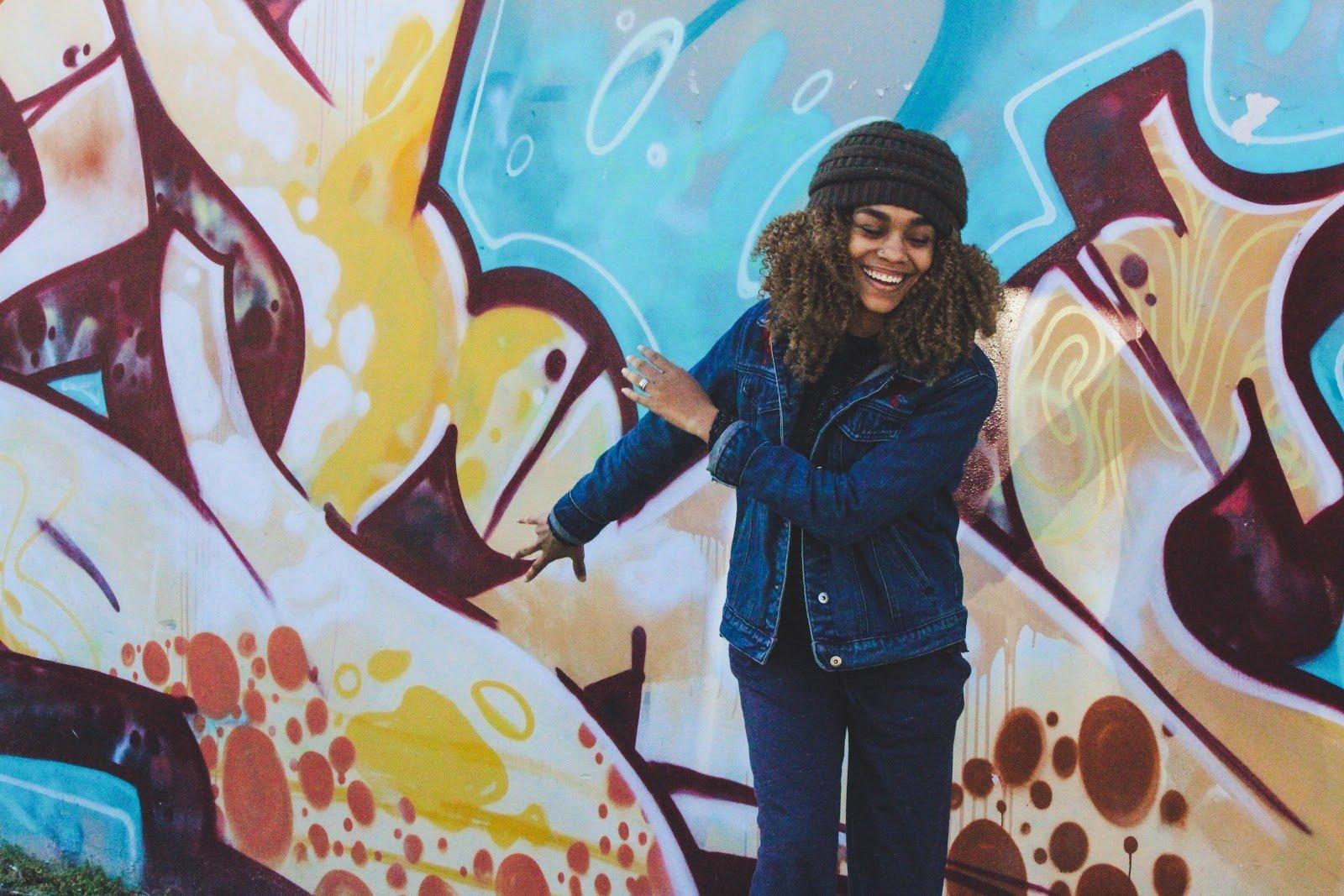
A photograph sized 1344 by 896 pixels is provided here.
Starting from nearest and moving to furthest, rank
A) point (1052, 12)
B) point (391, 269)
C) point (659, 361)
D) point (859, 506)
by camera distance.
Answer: point (859, 506), point (659, 361), point (1052, 12), point (391, 269)

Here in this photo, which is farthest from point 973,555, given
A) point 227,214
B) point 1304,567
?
point 227,214

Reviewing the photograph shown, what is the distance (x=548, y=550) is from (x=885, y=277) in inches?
33.5

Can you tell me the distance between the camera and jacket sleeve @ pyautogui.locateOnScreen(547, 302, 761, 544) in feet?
7.51

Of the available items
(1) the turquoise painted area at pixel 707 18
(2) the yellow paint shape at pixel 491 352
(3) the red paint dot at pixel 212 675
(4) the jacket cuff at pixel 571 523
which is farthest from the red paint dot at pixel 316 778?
(1) the turquoise painted area at pixel 707 18

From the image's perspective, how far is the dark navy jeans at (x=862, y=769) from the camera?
2064mm

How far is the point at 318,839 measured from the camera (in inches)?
134

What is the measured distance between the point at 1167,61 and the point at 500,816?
2301 millimetres

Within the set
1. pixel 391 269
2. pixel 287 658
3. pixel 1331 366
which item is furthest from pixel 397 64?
pixel 1331 366

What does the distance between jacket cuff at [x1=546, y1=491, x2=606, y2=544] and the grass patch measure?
2118mm

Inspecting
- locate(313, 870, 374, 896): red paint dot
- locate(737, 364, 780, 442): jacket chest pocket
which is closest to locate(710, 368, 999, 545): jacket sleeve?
locate(737, 364, 780, 442): jacket chest pocket

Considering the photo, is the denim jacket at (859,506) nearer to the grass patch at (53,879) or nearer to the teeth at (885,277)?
the teeth at (885,277)

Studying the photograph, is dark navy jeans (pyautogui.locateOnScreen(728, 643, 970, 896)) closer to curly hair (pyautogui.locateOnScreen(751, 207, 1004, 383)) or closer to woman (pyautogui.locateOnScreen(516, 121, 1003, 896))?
woman (pyautogui.locateOnScreen(516, 121, 1003, 896))

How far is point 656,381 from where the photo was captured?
84.5 inches

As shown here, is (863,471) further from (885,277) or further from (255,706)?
(255,706)
